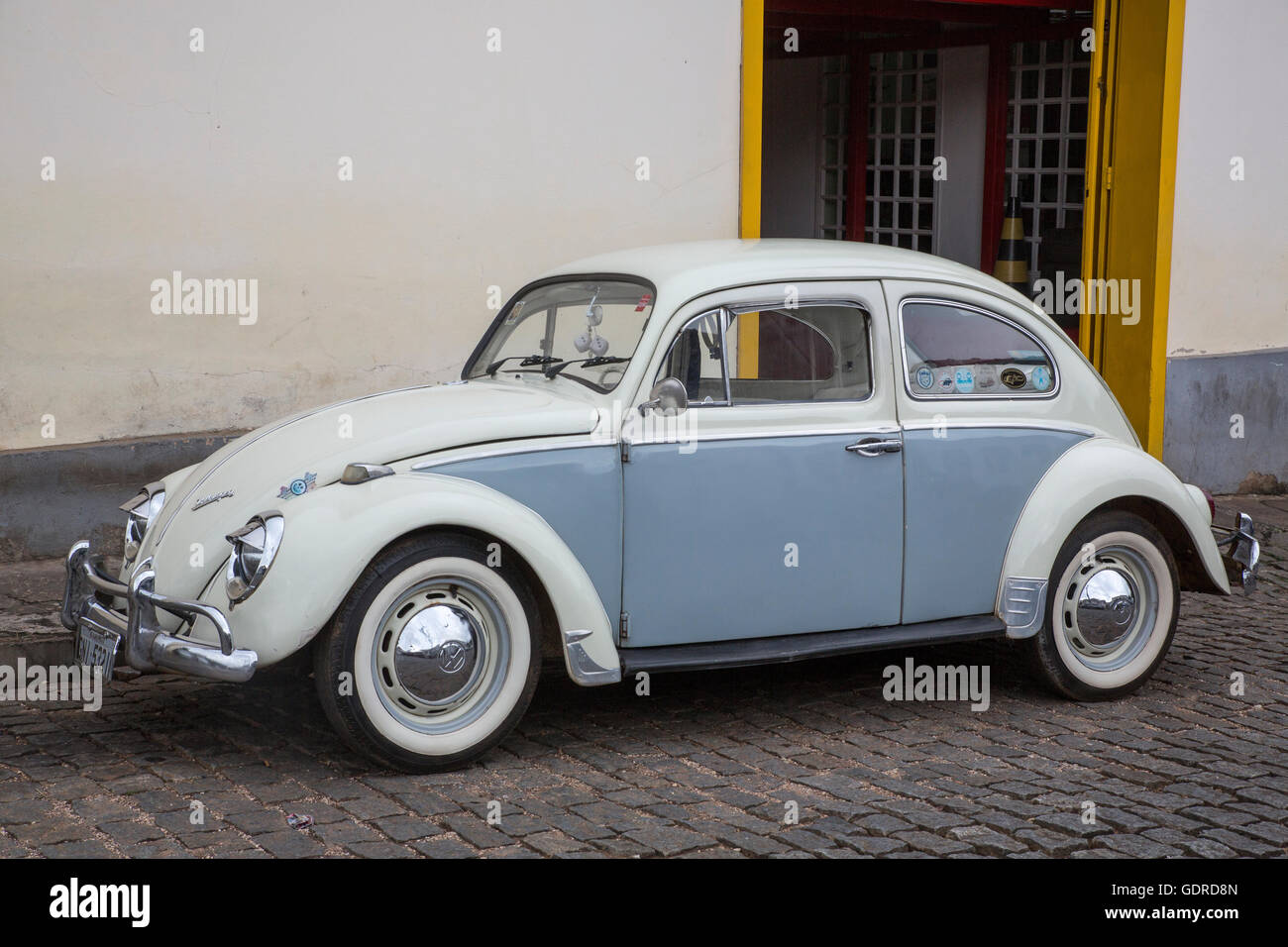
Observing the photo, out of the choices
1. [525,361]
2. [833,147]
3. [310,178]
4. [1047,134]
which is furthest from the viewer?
[833,147]

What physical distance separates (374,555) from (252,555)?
1.22ft

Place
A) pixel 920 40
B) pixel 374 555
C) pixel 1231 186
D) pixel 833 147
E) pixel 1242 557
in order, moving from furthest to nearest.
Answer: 1. pixel 833 147
2. pixel 920 40
3. pixel 1231 186
4. pixel 1242 557
5. pixel 374 555

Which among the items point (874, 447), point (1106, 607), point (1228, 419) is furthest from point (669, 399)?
point (1228, 419)

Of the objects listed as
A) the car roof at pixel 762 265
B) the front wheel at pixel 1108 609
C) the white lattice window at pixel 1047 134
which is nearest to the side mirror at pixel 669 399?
the car roof at pixel 762 265

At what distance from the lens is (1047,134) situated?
1105 cm

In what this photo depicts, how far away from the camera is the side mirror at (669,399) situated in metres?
4.68

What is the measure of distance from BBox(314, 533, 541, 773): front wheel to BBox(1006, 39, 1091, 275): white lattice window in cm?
770

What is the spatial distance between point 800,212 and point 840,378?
325 inches

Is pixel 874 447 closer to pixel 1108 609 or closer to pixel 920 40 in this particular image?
pixel 1108 609

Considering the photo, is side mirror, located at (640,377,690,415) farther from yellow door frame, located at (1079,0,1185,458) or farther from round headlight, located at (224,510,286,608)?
yellow door frame, located at (1079,0,1185,458)

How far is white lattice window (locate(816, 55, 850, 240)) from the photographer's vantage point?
12648 mm

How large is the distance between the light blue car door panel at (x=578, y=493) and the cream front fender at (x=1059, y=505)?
1.51 meters

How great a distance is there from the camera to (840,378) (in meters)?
5.09

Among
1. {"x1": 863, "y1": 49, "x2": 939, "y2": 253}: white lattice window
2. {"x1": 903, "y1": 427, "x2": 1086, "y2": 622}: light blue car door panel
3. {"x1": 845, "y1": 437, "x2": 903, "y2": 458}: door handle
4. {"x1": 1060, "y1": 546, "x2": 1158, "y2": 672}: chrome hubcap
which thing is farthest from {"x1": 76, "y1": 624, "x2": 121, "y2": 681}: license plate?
{"x1": 863, "y1": 49, "x2": 939, "y2": 253}: white lattice window
